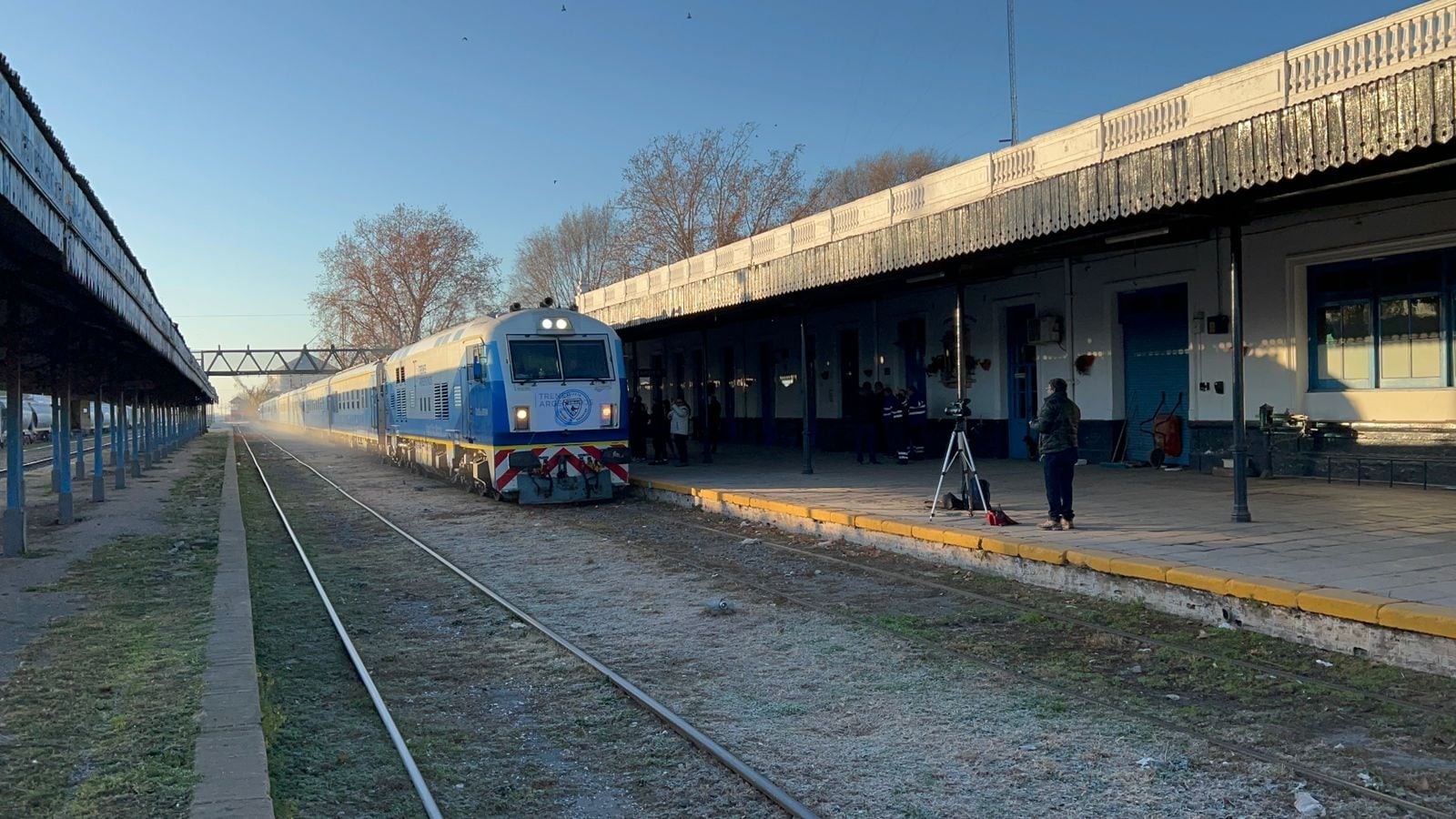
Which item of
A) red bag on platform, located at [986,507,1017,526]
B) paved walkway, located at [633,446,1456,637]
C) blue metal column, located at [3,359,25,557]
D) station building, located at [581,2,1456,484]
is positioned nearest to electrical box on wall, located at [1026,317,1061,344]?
station building, located at [581,2,1456,484]

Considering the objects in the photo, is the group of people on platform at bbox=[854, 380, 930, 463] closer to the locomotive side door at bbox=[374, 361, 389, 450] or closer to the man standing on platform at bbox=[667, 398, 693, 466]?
the man standing on platform at bbox=[667, 398, 693, 466]

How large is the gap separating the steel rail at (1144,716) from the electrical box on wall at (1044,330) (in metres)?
10.5

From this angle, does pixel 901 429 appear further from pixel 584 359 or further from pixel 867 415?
pixel 584 359

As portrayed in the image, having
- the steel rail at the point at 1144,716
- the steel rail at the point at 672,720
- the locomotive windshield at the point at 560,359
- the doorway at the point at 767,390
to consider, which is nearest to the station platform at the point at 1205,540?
the steel rail at the point at 1144,716

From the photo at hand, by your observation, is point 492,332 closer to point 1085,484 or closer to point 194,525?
point 194,525

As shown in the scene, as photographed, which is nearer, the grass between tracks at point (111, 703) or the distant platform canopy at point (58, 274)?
the grass between tracks at point (111, 703)

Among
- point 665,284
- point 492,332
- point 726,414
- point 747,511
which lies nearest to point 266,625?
point 747,511

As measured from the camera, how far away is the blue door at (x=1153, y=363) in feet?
51.1

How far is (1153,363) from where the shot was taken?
16062 millimetres

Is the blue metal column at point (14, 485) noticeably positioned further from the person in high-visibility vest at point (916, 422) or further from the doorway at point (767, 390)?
the doorway at point (767, 390)

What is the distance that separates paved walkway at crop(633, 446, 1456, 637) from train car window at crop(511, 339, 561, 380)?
3.02 metres

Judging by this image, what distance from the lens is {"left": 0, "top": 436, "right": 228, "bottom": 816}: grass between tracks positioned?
169 inches

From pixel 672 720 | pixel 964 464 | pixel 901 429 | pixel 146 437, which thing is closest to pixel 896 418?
pixel 901 429

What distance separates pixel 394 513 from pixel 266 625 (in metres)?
8.35
